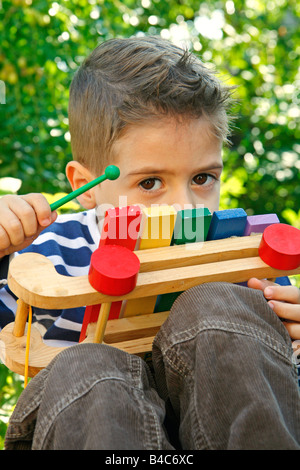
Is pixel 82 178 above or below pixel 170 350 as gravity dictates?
below

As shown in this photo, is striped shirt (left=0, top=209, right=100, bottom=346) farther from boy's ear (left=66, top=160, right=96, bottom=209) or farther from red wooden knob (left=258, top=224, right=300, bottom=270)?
red wooden knob (left=258, top=224, right=300, bottom=270)

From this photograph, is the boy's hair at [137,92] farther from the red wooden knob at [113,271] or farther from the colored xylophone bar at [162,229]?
the red wooden knob at [113,271]

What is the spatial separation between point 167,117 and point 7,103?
1256mm

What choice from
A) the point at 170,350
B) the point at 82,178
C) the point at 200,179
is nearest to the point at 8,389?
the point at 82,178

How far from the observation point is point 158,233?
1.03 meters

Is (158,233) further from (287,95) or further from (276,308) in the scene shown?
(287,95)

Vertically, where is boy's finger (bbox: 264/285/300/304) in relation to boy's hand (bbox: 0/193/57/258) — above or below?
below

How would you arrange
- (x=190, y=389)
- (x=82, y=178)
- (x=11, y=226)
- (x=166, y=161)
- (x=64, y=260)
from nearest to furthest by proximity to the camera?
(x=190, y=389) < (x=11, y=226) < (x=166, y=161) < (x=64, y=260) < (x=82, y=178)

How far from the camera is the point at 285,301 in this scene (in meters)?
1.10

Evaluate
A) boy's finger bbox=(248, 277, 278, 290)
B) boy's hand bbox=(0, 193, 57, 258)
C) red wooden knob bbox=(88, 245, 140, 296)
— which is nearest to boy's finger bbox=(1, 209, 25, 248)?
boy's hand bbox=(0, 193, 57, 258)

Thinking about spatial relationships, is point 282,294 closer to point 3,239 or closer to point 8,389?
point 3,239

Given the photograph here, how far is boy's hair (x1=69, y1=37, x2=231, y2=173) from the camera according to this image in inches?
58.4

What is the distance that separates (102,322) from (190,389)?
21cm
